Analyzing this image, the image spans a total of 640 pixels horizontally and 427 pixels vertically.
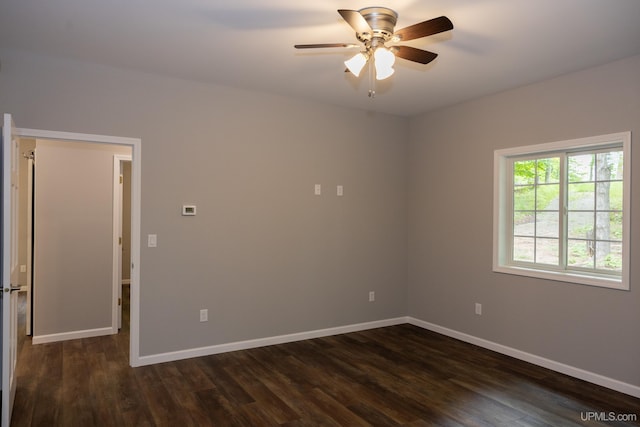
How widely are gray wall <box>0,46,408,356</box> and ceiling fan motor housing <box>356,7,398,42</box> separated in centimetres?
206

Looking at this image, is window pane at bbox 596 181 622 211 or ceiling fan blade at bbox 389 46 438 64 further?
window pane at bbox 596 181 622 211

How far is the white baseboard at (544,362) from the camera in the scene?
3345 mm

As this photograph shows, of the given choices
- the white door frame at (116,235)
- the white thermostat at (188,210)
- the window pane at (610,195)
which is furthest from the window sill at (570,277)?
the white door frame at (116,235)

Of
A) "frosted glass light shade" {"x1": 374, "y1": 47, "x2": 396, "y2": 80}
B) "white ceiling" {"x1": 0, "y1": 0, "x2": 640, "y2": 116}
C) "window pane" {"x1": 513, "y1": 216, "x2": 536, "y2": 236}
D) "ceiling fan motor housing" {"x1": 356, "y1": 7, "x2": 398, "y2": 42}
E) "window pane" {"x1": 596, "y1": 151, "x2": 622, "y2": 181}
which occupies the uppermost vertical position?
"white ceiling" {"x1": 0, "y1": 0, "x2": 640, "y2": 116}

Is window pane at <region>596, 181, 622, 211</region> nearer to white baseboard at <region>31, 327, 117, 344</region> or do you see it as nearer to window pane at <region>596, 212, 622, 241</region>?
window pane at <region>596, 212, 622, 241</region>

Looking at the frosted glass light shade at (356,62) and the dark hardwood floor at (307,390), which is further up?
the frosted glass light shade at (356,62)

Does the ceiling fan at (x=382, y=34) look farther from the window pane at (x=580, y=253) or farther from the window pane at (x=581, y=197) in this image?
the window pane at (x=580, y=253)

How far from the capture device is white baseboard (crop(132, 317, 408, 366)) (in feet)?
12.8

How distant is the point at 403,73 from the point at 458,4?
49.3 inches

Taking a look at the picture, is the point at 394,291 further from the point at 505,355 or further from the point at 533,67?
the point at 533,67

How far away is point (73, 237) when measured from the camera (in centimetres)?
469

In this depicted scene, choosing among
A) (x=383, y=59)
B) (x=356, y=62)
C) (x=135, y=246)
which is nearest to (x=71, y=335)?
(x=135, y=246)

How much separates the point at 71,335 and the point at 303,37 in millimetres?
4042
